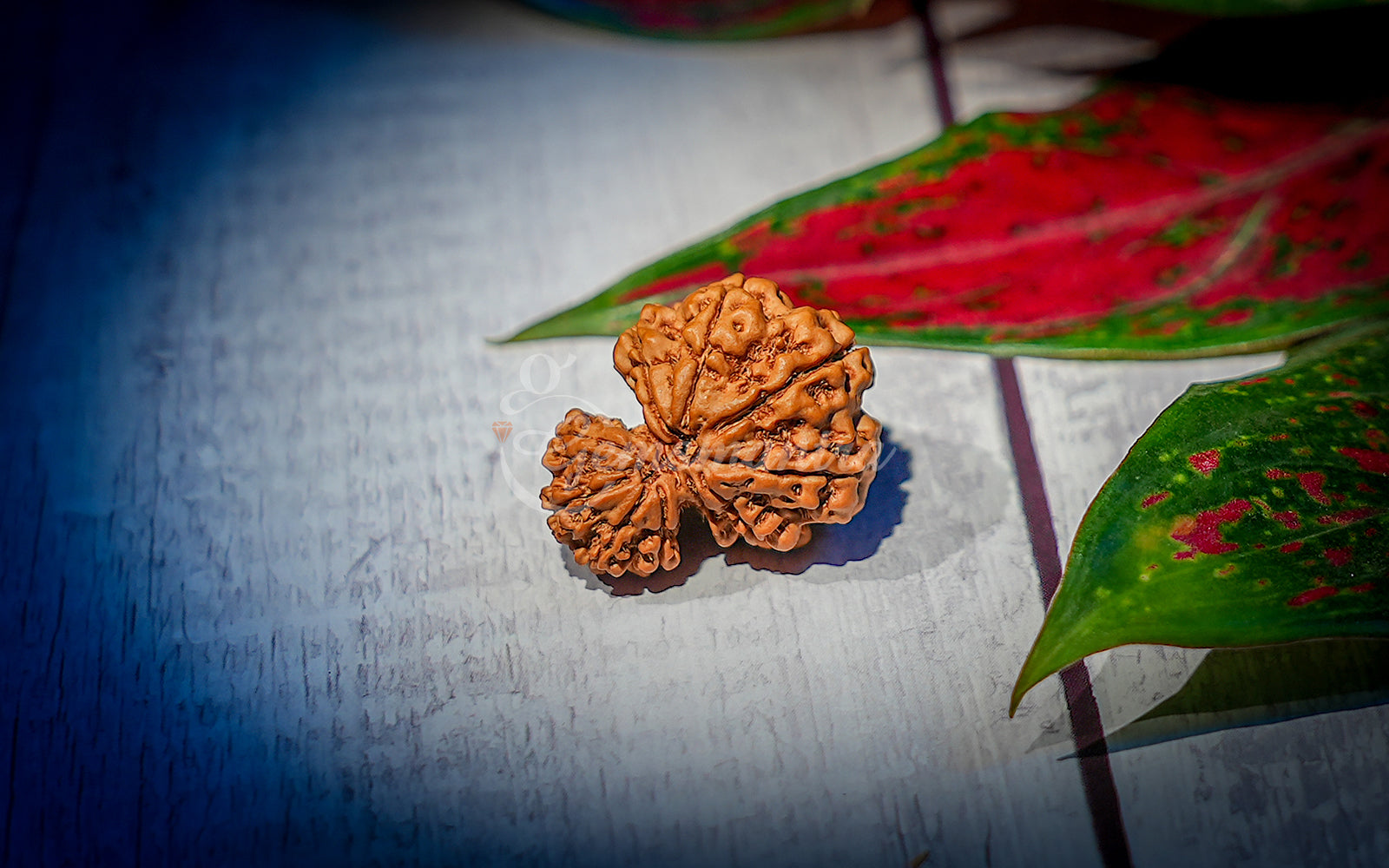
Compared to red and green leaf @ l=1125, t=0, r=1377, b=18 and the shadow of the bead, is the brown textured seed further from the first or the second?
red and green leaf @ l=1125, t=0, r=1377, b=18

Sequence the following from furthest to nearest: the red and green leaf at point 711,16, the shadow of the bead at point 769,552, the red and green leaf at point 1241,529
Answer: the red and green leaf at point 711,16 → the shadow of the bead at point 769,552 → the red and green leaf at point 1241,529

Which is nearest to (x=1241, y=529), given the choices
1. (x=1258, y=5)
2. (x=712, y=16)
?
(x=1258, y=5)

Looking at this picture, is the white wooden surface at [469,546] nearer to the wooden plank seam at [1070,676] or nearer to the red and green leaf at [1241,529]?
the wooden plank seam at [1070,676]

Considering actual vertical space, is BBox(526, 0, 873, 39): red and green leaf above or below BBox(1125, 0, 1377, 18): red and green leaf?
above

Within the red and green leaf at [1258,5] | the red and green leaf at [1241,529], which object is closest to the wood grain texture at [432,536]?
the red and green leaf at [1241,529]

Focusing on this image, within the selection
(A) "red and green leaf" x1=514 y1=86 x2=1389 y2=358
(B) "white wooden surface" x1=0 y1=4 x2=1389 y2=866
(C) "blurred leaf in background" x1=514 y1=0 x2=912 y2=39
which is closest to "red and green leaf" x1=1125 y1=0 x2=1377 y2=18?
(A) "red and green leaf" x1=514 y1=86 x2=1389 y2=358

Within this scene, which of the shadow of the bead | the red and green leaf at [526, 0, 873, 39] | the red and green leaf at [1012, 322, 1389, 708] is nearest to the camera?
the red and green leaf at [1012, 322, 1389, 708]
